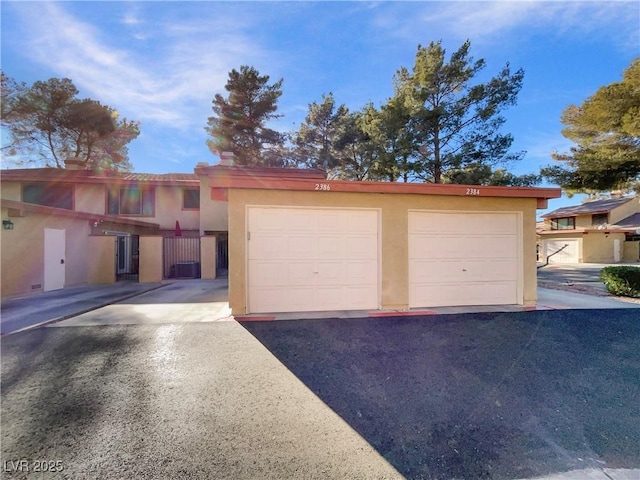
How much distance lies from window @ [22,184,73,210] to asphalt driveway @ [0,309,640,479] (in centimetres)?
1324

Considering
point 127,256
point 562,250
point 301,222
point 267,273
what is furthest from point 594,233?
point 127,256

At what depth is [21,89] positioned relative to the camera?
1619 cm

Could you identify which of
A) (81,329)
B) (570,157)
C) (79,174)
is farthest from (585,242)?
(79,174)

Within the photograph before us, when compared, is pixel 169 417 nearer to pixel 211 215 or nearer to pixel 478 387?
pixel 478 387

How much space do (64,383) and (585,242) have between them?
3240 cm

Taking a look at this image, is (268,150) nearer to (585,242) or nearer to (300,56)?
(300,56)

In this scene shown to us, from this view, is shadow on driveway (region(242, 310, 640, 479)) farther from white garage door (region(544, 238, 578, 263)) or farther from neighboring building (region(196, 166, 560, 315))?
white garage door (region(544, 238, 578, 263))

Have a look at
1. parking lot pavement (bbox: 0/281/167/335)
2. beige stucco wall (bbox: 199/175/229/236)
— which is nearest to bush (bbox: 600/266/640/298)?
parking lot pavement (bbox: 0/281/167/335)

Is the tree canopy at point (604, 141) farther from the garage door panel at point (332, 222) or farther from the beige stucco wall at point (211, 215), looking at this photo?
the beige stucco wall at point (211, 215)

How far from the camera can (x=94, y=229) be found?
40.3 feet

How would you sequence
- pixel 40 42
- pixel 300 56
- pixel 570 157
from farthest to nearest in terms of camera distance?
pixel 570 157 < pixel 300 56 < pixel 40 42

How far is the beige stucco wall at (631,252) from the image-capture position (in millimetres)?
23344

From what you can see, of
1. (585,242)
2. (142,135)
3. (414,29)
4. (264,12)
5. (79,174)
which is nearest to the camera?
(264,12)

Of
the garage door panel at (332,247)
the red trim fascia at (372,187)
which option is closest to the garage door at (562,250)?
the red trim fascia at (372,187)
